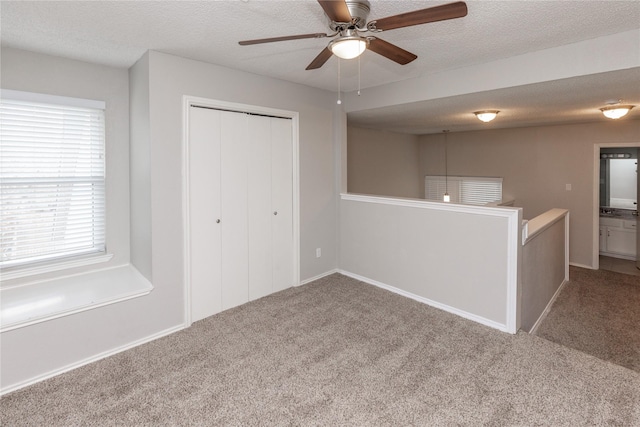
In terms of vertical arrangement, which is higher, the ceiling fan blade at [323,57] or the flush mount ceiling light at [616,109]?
the flush mount ceiling light at [616,109]

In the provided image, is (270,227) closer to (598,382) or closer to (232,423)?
(232,423)

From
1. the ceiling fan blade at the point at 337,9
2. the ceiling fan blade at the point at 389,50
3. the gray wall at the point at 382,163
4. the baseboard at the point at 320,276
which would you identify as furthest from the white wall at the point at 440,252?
the ceiling fan blade at the point at 337,9

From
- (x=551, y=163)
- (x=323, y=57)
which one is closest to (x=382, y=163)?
(x=551, y=163)

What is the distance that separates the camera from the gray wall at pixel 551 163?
5184mm

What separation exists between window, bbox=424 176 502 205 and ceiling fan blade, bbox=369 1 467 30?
4983mm

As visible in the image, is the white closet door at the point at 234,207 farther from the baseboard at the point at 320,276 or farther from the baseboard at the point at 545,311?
the baseboard at the point at 545,311

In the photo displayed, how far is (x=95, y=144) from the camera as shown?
3096 millimetres

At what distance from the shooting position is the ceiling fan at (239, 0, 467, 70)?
1.55 meters

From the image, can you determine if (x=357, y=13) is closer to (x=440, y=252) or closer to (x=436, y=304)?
(x=440, y=252)

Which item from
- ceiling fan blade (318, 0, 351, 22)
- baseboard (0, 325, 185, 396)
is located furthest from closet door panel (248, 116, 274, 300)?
ceiling fan blade (318, 0, 351, 22)

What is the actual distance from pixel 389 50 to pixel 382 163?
14.9ft

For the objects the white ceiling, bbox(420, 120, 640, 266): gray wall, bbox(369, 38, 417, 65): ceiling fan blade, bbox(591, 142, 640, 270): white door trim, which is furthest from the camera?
bbox(420, 120, 640, 266): gray wall

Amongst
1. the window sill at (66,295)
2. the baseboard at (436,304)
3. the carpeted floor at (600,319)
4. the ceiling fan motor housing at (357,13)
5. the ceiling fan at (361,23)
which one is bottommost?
the carpeted floor at (600,319)

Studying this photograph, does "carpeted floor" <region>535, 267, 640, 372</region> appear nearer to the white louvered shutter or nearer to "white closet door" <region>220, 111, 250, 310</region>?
the white louvered shutter
